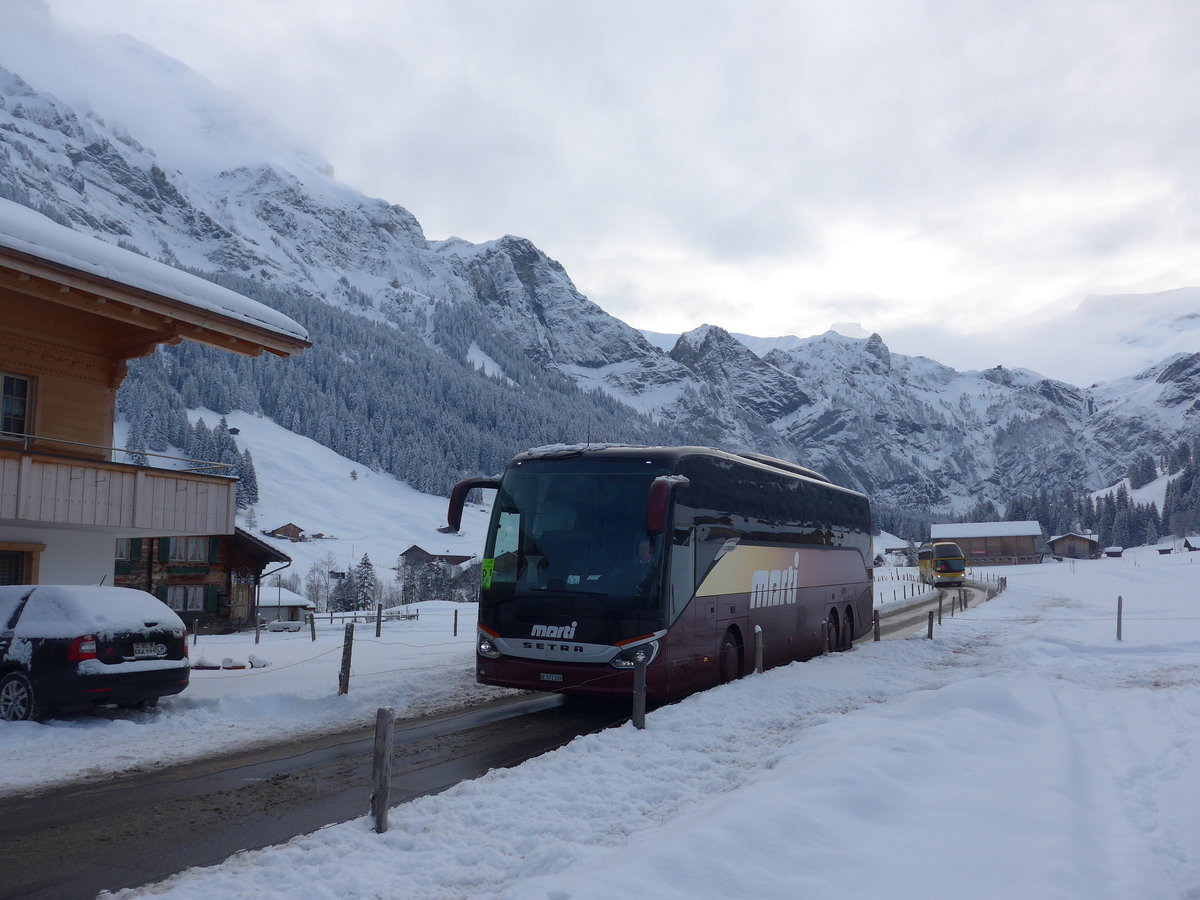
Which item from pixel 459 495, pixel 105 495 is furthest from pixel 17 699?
pixel 459 495

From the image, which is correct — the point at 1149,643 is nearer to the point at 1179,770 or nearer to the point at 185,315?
the point at 1179,770

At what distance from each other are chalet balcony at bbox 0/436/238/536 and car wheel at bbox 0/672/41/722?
168 inches

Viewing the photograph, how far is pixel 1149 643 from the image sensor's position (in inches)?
806

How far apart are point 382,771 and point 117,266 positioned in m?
12.3

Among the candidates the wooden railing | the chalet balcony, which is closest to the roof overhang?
the chalet balcony

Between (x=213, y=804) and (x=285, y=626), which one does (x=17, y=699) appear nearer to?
(x=213, y=804)

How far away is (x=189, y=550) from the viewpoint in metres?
49.9

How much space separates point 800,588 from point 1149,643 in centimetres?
921

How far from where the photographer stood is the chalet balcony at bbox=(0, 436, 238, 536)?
14.3m

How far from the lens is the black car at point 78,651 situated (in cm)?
1061

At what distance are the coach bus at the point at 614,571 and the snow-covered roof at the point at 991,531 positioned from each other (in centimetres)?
14923

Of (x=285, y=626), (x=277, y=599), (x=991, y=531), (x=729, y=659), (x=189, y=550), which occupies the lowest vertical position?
(x=285, y=626)

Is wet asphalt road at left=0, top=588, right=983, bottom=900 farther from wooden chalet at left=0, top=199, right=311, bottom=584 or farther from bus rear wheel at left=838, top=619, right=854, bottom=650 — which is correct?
bus rear wheel at left=838, top=619, right=854, bottom=650

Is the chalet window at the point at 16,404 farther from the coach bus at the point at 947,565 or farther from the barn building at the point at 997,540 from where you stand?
the barn building at the point at 997,540
